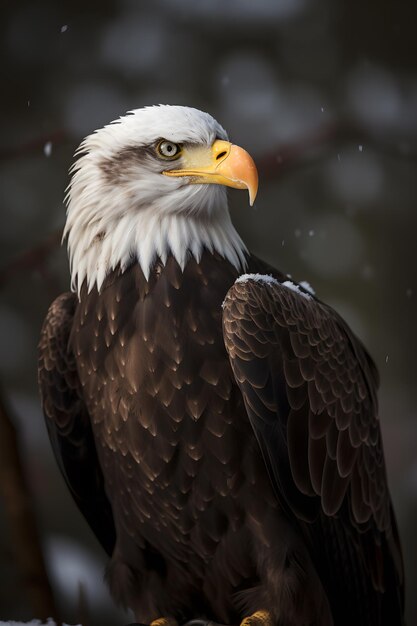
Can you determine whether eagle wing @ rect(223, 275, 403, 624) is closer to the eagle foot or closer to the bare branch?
the eagle foot

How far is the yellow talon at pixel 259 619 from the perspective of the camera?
1938 millimetres

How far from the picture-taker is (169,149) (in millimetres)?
1981

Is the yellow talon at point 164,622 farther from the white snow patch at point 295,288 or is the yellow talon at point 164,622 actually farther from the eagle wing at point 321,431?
the white snow patch at point 295,288

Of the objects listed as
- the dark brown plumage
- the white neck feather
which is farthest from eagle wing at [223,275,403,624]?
the white neck feather

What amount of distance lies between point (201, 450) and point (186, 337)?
21cm

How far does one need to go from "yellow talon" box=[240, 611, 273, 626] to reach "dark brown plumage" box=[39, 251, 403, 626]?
0.8 inches

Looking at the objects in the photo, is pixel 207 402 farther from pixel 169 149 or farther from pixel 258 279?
pixel 169 149

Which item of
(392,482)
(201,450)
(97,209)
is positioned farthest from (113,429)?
(392,482)

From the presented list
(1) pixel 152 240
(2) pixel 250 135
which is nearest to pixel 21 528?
(1) pixel 152 240

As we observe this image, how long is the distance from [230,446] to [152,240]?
16.3 inches

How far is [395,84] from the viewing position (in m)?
3.08

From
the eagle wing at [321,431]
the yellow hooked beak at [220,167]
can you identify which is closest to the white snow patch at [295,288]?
the eagle wing at [321,431]

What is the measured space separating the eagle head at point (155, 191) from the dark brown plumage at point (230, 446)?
Result: 0.15 feet

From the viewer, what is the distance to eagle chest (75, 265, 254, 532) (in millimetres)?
1942
